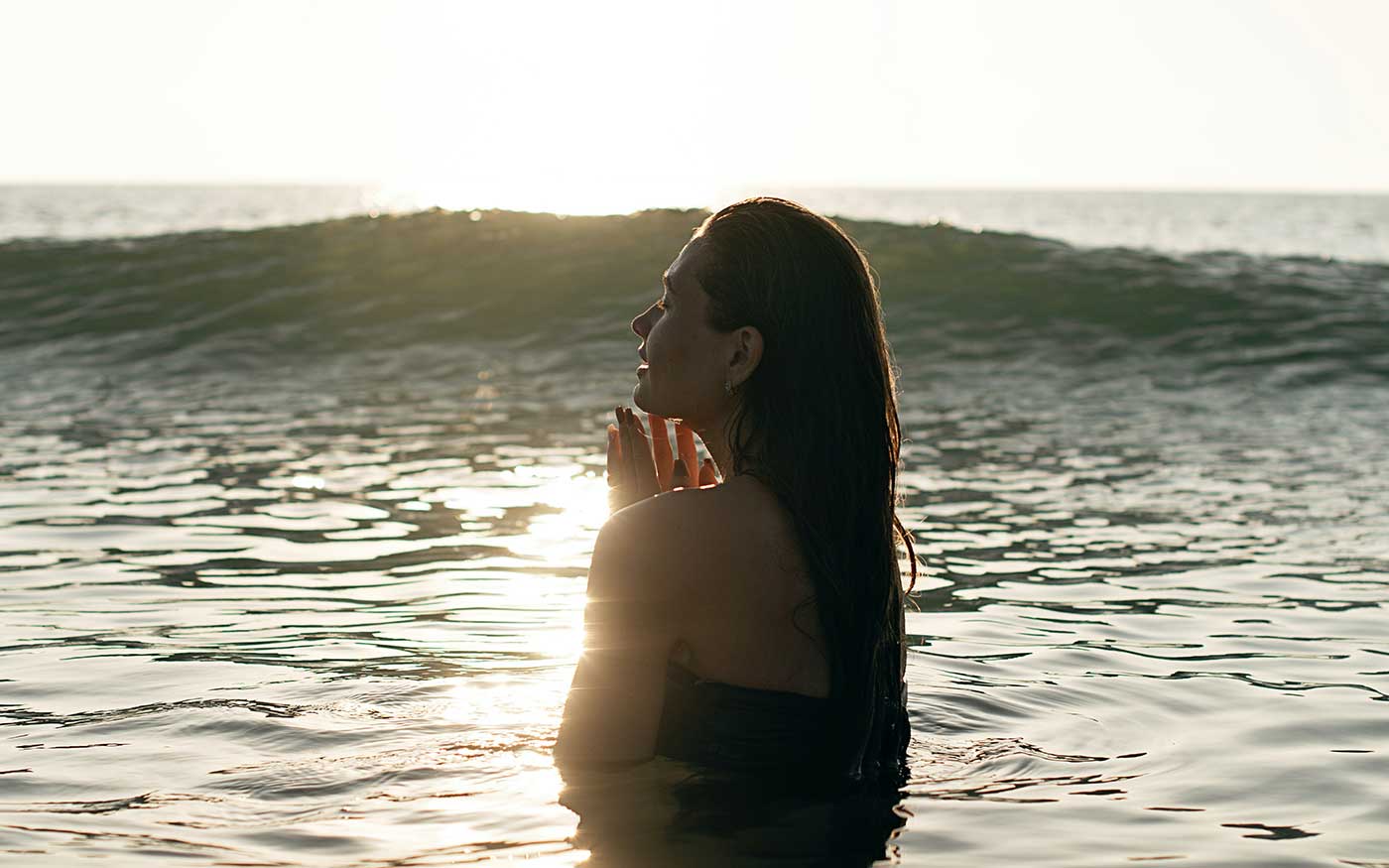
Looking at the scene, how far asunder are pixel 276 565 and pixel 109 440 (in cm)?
590

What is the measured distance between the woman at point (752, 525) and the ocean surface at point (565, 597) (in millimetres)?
209

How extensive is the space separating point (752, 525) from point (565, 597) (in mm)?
3868

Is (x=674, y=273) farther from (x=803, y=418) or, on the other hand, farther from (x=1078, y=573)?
(x=1078, y=573)

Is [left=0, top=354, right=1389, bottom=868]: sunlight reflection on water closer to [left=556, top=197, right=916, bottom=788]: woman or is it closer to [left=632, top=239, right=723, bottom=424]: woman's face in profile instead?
[left=556, top=197, right=916, bottom=788]: woman

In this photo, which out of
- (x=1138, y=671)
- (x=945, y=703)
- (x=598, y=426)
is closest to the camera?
(x=945, y=703)

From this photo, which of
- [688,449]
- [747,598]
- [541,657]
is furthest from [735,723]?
[541,657]

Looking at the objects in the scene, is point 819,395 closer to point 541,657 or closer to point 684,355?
point 684,355

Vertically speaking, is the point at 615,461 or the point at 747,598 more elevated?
the point at 615,461

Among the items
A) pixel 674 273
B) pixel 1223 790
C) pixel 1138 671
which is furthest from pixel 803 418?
pixel 1138 671

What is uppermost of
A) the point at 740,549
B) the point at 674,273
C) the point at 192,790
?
the point at 674,273

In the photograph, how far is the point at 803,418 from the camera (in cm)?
352

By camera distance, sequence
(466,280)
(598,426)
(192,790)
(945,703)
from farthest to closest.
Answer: (466,280) < (598,426) < (945,703) < (192,790)

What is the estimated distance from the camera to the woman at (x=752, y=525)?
11.3 ft

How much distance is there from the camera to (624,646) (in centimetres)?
347
